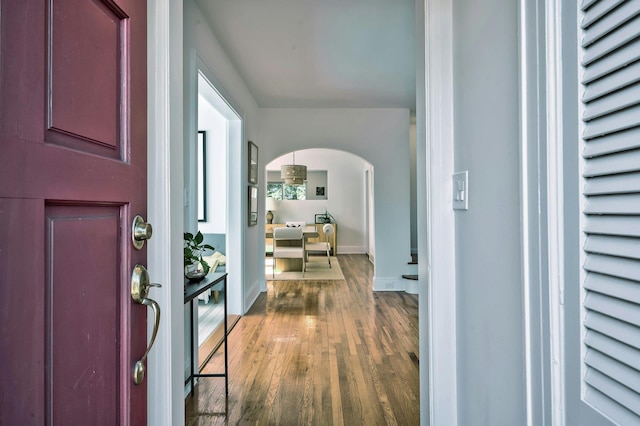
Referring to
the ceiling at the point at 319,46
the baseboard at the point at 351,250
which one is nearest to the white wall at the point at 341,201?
the baseboard at the point at 351,250

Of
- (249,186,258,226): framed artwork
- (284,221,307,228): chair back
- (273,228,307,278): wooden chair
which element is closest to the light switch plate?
(249,186,258,226): framed artwork

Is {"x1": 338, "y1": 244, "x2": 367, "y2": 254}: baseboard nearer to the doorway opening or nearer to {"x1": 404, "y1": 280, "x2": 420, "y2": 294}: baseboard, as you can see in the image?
{"x1": 404, "y1": 280, "x2": 420, "y2": 294}: baseboard

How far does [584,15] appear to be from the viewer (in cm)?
57

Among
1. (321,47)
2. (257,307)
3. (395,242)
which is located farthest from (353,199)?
(321,47)

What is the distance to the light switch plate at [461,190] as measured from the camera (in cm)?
106

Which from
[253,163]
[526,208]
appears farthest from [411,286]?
[526,208]

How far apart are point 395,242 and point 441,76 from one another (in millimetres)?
3813

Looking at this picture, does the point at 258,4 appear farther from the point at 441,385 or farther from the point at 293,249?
the point at 293,249

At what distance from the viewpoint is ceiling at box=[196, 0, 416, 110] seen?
2371mm

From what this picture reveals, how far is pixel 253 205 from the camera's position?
4289 mm

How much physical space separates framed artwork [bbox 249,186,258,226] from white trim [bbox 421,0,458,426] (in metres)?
3.18

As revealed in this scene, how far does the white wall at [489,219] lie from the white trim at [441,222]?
0.03m

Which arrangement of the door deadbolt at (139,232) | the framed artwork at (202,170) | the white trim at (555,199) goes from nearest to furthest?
the white trim at (555,199), the door deadbolt at (139,232), the framed artwork at (202,170)

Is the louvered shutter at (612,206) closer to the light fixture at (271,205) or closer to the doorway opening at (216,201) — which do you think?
the doorway opening at (216,201)
